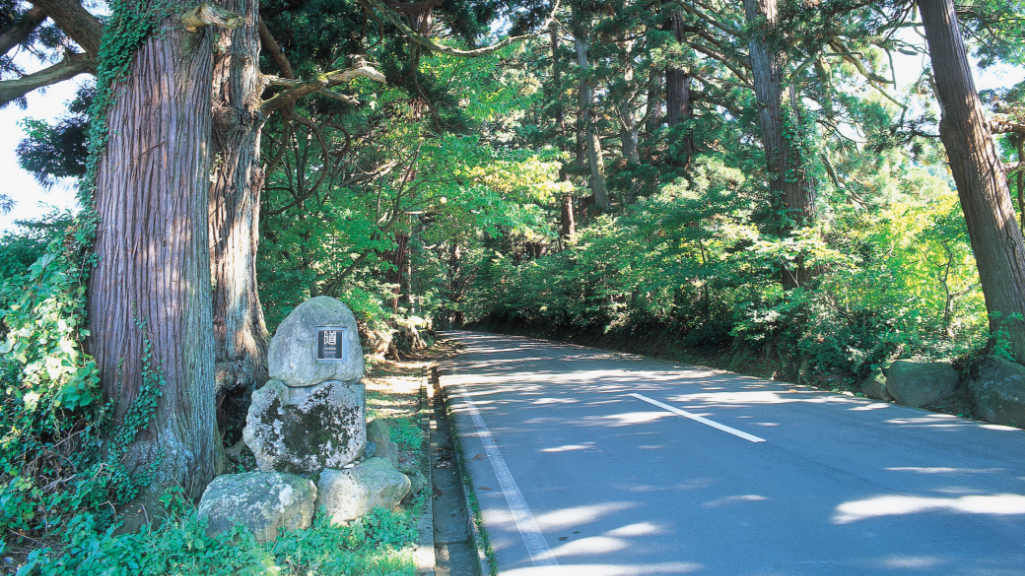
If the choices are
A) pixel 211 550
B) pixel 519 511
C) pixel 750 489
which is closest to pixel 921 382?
pixel 750 489

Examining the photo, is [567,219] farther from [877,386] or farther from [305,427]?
[305,427]

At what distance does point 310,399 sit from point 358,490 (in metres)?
0.91

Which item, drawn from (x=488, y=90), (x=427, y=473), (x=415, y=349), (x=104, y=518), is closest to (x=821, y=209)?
(x=488, y=90)

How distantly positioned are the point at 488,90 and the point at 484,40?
3.69ft

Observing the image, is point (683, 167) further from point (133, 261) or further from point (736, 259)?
point (133, 261)

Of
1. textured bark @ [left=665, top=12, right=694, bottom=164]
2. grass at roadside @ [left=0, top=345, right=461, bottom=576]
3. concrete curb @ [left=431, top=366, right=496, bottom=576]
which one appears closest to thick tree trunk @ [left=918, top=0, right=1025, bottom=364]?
concrete curb @ [left=431, top=366, right=496, bottom=576]

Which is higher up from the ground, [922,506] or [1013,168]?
[1013,168]

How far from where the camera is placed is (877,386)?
28.7 ft

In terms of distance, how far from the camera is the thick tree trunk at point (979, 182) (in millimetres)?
7973

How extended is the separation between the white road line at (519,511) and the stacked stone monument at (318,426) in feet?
3.20

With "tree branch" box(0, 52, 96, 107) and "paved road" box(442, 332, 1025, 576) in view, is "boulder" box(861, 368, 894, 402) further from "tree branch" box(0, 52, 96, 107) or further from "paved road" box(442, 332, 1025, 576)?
"tree branch" box(0, 52, 96, 107)

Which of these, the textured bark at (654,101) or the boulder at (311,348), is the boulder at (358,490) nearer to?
the boulder at (311,348)

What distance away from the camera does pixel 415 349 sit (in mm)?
21703

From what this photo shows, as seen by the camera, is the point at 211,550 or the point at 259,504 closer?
the point at 211,550
